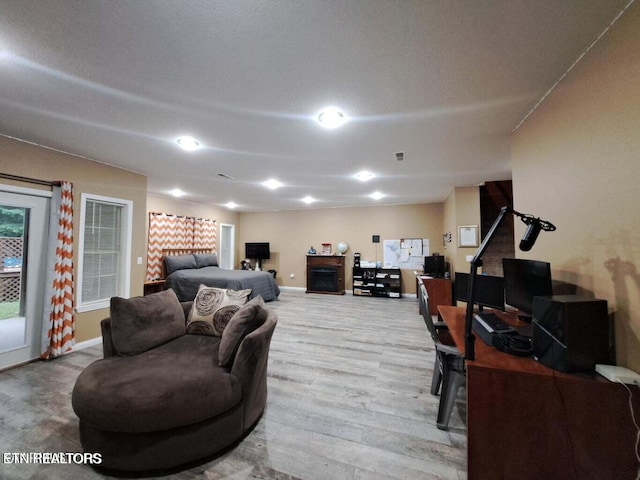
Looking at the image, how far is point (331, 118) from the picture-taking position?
2127 millimetres

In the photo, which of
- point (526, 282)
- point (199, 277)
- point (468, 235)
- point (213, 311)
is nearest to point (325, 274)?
point (199, 277)

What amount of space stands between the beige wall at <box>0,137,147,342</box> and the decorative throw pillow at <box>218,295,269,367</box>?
2.74 metres

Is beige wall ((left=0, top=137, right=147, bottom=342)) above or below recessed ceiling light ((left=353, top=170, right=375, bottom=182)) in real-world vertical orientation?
below

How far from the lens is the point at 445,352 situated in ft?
5.72

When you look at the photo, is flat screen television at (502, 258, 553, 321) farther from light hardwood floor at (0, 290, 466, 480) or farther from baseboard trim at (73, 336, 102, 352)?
baseboard trim at (73, 336, 102, 352)

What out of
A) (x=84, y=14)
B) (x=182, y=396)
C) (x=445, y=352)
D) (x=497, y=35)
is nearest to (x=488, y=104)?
(x=497, y=35)

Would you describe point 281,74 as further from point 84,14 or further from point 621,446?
point 621,446

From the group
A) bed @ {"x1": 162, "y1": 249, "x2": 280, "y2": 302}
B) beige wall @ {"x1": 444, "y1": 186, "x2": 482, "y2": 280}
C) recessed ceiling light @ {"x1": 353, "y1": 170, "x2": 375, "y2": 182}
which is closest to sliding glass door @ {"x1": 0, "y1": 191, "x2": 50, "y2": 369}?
bed @ {"x1": 162, "y1": 249, "x2": 280, "y2": 302}

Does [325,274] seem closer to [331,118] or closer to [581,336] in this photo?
[331,118]

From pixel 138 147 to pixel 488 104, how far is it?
3573 millimetres

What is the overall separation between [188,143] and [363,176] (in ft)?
8.22

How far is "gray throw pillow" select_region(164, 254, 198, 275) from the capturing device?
5.47 meters

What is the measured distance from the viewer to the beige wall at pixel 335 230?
6.36 metres

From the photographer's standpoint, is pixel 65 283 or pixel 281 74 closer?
pixel 281 74
